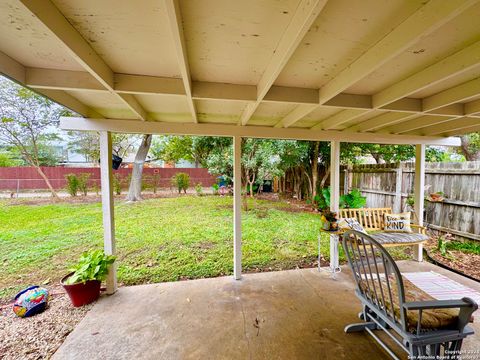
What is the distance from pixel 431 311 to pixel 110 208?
293 centimetres

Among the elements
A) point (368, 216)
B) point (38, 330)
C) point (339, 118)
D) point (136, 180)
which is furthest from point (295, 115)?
point (136, 180)

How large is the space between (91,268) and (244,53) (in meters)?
2.48

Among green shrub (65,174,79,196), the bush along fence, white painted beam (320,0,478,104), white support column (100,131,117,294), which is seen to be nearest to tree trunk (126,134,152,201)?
the bush along fence

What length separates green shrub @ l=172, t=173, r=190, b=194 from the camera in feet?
27.3

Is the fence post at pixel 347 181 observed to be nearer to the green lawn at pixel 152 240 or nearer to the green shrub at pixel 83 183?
the green lawn at pixel 152 240

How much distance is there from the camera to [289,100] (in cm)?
172

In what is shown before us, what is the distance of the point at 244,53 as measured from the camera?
1.24m

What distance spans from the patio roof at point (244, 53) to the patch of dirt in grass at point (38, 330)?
189 cm

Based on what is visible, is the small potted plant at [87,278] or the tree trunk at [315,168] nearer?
the small potted plant at [87,278]

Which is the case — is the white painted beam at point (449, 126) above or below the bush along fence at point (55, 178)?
above

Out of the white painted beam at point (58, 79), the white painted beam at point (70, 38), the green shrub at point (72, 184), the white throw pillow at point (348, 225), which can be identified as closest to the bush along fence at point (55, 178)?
the green shrub at point (72, 184)

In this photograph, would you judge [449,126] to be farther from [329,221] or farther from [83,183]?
[83,183]

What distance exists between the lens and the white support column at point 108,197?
7.25 ft

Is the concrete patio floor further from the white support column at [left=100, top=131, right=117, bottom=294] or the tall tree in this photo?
the tall tree
